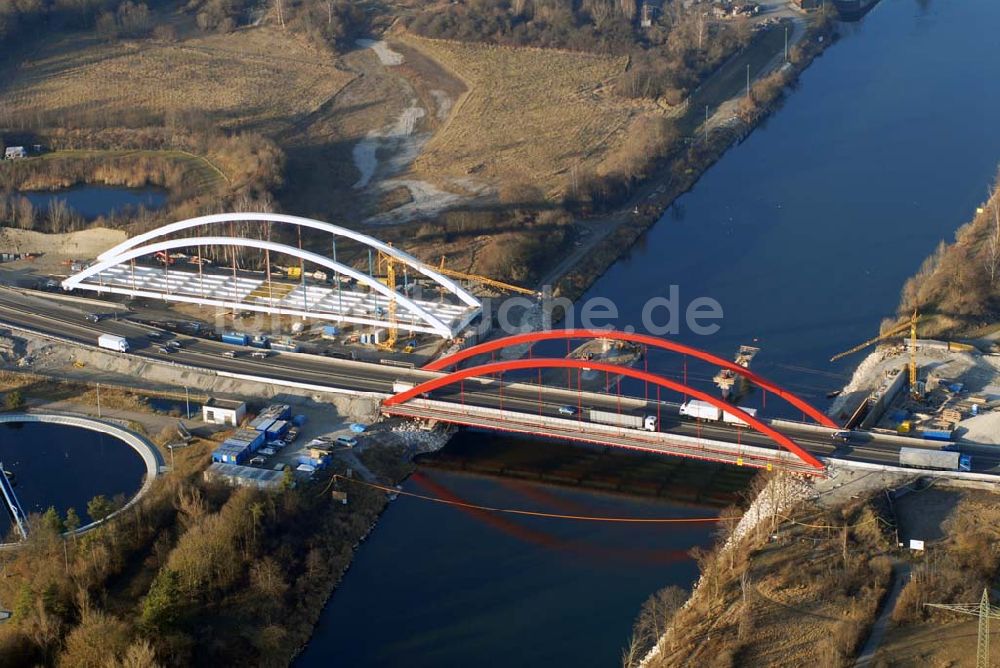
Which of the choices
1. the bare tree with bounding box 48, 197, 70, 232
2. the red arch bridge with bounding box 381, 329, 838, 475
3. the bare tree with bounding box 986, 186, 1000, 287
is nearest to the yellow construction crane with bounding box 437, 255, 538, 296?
the red arch bridge with bounding box 381, 329, 838, 475

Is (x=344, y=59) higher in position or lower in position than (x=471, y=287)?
higher

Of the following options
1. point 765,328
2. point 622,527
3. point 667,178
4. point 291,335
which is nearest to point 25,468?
point 291,335

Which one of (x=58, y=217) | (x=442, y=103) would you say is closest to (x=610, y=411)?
(x=58, y=217)

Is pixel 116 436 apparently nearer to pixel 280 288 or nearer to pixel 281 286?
pixel 280 288

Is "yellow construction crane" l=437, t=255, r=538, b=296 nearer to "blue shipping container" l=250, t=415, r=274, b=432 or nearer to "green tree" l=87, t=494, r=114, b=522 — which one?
"blue shipping container" l=250, t=415, r=274, b=432

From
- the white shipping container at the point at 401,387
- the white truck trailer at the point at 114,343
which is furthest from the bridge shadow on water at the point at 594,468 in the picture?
the white truck trailer at the point at 114,343

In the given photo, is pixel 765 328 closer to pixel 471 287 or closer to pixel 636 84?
pixel 471 287
